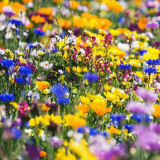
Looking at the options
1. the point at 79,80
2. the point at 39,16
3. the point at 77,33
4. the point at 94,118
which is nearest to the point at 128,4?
the point at 39,16

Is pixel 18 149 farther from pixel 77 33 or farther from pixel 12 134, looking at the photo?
pixel 77 33

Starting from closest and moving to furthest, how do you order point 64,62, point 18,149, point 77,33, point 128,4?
point 18,149
point 64,62
point 77,33
point 128,4

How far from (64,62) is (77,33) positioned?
0.76 metres

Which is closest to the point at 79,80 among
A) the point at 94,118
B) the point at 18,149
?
the point at 94,118

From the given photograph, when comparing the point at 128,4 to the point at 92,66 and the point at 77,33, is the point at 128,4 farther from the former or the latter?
the point at 92,66

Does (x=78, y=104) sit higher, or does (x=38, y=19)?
(x=38, y=19)

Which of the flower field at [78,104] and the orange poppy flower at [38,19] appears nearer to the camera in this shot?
the flower field at [78,104]

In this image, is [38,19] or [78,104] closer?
[78,104]

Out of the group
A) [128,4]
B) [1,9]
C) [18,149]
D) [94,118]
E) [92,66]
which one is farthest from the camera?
[128,4]

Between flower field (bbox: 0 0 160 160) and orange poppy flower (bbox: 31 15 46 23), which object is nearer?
flower field (bbox: 0 0 160 160)

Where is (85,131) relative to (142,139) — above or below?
below

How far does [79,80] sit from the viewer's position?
2773 millimetres

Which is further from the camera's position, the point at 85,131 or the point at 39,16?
the point at 39,16

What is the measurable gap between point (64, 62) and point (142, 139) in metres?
1.59
